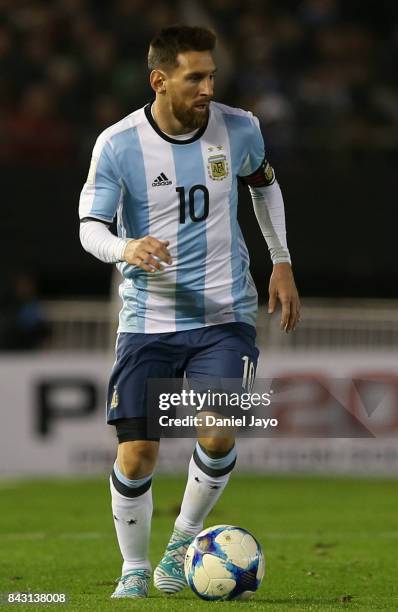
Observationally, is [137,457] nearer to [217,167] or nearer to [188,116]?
[217,167]

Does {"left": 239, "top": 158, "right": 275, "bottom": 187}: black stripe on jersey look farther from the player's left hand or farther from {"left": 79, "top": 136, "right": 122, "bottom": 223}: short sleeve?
{"left": 79, "top": 136, "right": 122, "bottom": 223}: short sleeve

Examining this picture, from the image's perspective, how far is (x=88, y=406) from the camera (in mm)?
15438

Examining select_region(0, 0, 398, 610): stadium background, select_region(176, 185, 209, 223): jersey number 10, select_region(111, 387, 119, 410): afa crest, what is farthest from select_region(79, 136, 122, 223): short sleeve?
select_region(0, 0, 398, 610): stadium background

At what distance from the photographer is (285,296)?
6859 millimetres

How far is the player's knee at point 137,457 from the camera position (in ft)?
21.9

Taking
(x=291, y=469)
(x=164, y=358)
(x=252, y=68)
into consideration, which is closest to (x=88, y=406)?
(x=291, y=469)

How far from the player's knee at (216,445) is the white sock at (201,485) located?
4cm

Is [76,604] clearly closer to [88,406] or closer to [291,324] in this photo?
[291,324]

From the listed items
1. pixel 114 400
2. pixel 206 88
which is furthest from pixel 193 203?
pixel 114 400

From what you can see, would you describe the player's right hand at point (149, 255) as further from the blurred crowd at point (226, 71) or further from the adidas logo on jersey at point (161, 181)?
the blurred crowd at point (226, 71)

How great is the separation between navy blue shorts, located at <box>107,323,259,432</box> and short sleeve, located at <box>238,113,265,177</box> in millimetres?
753

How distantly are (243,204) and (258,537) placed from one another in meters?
7.67

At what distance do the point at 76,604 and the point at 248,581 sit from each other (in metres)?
0.79

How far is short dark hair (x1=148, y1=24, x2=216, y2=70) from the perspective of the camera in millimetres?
Result: 6602
